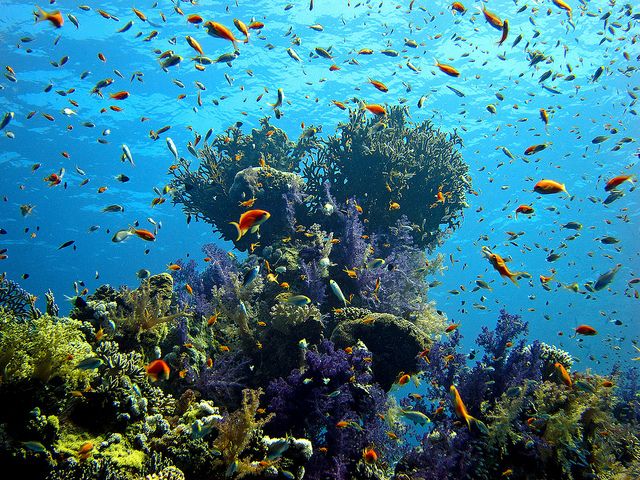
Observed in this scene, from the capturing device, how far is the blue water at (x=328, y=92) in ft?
66.4

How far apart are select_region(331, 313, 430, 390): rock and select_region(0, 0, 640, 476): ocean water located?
492 centimetres

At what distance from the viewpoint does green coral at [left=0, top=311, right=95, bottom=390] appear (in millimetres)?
3633

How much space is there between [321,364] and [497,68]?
26.9m

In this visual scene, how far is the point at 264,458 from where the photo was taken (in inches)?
164

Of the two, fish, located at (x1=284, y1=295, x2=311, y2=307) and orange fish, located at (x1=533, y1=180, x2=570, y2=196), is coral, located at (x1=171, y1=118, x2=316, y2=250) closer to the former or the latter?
fish, located at (x1=284, y1=295, x2=311, y2=307)

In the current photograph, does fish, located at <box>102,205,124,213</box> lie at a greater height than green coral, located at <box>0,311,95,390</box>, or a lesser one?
lesser

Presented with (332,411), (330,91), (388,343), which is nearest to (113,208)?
(332,411)

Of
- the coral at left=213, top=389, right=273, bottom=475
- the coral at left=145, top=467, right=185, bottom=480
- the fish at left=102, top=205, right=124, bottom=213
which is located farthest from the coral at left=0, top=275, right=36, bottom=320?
the coral at left=213, top=389, right=273, bottom=475

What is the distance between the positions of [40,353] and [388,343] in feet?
17.3

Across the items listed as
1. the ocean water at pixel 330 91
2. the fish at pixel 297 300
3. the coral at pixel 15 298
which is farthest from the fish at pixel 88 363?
the ocean water at pixel 330 91

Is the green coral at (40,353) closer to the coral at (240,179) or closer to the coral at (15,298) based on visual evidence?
the coral at (15,298)

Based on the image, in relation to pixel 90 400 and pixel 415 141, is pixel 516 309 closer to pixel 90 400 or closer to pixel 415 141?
pixel 415 141

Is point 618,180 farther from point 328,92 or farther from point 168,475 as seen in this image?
point 328,92

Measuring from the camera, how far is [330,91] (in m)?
25.7
